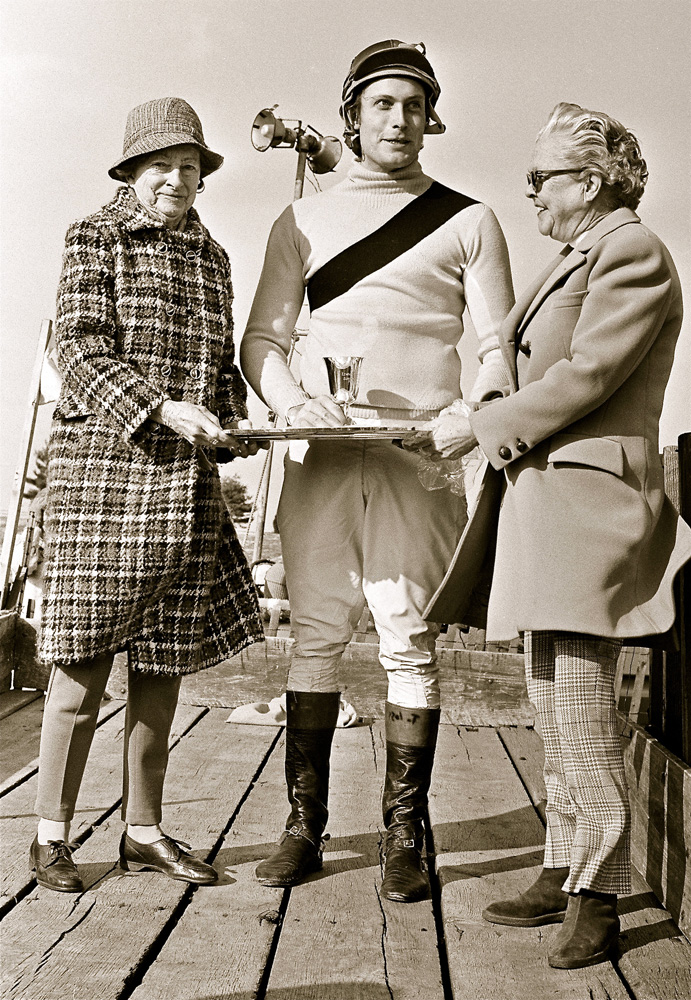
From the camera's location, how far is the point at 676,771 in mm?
2229

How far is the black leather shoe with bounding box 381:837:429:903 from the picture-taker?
227 centimetres

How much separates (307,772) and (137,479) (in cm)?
85

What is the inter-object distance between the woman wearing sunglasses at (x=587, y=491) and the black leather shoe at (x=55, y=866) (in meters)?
0.93

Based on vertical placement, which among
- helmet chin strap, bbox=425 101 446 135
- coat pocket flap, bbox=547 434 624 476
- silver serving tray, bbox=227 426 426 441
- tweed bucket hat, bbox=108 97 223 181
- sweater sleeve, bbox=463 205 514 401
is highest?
helmet chin strap, bbox=425 101 446 135

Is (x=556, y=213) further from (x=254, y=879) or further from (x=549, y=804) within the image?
(x=254, y=879)

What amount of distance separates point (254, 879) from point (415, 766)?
0.47m

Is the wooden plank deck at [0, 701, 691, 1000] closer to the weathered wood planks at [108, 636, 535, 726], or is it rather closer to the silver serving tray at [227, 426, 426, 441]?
the weathered wood planks at [108, 636, 535, 726]

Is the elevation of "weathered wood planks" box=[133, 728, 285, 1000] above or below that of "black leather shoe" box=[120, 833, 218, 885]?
below

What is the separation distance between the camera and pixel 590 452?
79.0 inches

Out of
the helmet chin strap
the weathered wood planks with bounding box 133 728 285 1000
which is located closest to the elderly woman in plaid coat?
the weathered wood planks with bounding box 133 728 285 1000

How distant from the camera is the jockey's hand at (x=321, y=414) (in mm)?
2344

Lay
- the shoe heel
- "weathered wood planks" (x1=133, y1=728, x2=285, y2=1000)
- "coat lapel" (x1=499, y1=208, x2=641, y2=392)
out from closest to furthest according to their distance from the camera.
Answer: "weathered wood planks" (x1=133, y1=728, x2=285, y2=1000) → "coat lapel" (x1=499, y1=208, x2=641, y2=392) → the shoe heel

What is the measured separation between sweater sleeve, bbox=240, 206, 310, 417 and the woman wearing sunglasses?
2.42 ft

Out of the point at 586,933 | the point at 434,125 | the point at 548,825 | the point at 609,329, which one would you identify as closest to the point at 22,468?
the point at 434,125
